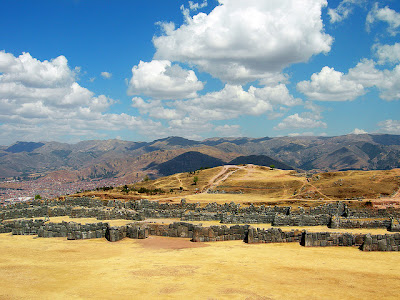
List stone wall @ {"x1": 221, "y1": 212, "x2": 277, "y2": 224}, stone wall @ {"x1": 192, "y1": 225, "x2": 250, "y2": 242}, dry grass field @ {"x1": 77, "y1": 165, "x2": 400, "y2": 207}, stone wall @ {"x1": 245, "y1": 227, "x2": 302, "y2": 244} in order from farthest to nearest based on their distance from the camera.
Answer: dry grass field @ {"x1": 77, "y1": 165, "x2": 400, "y2": 207}
stone wall @ {"x1": 221, "y1": 212, "x2": 277, "y2": 224}
stone wall @ {"x1": 192, "y1": 225, "x2": 250, "y2": 242}
stone wall @ {"x1": 245, "y1": 227, "x2": 302, "y2": 244}

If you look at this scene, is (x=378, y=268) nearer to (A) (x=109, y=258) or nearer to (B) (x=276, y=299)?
(B) (x=276, y=299)

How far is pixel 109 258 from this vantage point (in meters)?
25.4

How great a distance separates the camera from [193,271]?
832 inches

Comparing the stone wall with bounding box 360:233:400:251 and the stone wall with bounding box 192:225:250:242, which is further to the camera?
the stone wall with bounding box 192:225:250:242

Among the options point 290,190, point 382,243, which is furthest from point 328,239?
point 290,190

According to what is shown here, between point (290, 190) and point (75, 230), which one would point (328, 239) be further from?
point (290, 190)

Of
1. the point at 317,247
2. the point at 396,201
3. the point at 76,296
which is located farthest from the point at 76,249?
the point at 396,201

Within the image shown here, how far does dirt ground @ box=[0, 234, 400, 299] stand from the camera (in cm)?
1698

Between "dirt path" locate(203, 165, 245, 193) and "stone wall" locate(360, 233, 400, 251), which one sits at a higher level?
"dirt path" locate(203, 165, 245, 193)

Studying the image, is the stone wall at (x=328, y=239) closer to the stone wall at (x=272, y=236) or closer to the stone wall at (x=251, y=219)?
the stone wall at (x=272, y=236)

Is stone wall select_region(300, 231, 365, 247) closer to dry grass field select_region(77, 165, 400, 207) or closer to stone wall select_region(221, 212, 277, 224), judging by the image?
stone wall select_region(221, 212, 277, 224)

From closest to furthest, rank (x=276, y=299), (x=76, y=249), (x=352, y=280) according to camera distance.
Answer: (x=276, y=299) → (x=352, y=280) → (x=76, y=249)

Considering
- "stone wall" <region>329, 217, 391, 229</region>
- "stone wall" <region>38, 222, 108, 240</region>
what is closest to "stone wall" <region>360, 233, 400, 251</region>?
"stone wall" <region>329, 217, 391, 229</region>

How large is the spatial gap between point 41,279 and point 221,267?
38.6 feet
